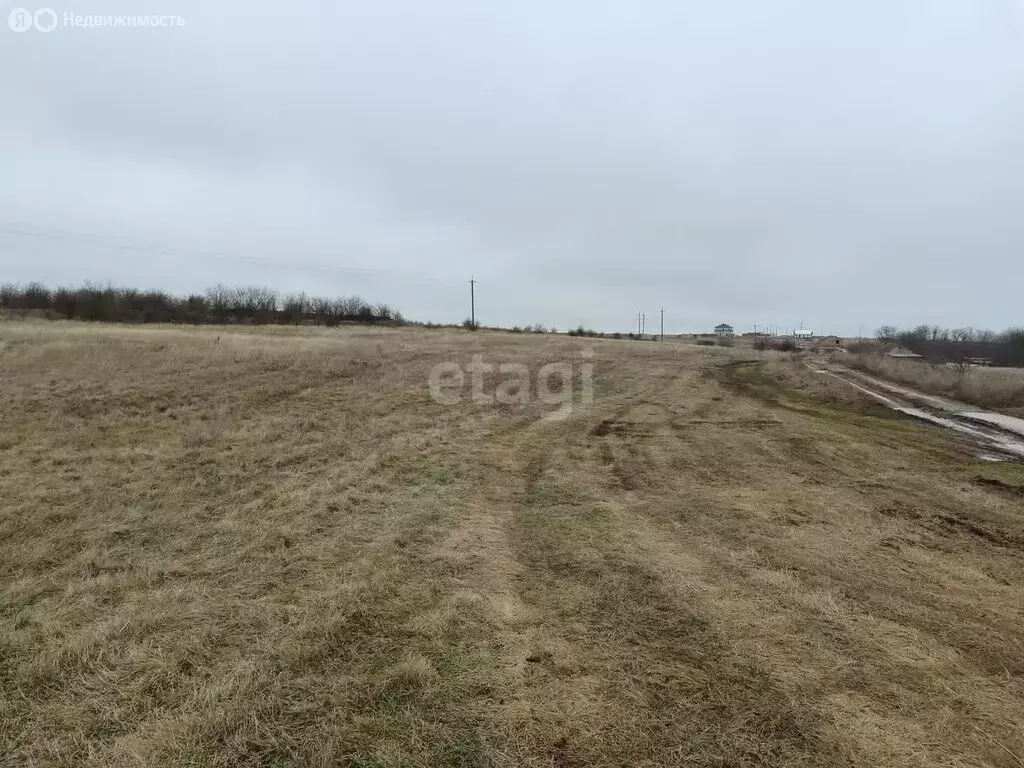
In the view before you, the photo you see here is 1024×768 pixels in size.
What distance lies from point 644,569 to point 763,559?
129 centimetres

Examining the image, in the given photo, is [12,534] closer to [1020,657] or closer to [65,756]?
[65,756]

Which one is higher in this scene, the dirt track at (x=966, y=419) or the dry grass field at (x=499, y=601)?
the dirt track at (x=966, y=419)

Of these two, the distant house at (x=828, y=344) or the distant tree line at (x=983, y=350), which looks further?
the distant house at (x=828, y=344)

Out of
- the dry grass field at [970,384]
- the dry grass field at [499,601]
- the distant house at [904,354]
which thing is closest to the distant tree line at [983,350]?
the distant house at [904,354]

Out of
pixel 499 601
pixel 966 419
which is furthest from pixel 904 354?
pixel 499 601

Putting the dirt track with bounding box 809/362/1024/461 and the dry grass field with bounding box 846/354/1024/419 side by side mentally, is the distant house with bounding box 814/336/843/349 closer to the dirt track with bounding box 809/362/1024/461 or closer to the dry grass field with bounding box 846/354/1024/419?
the dry grass field with bounding box 846/354/1024/419

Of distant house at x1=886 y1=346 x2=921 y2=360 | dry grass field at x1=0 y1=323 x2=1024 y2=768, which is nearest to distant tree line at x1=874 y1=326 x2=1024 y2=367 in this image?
distant house at x1=886 y1=346 x2=921 y2=360

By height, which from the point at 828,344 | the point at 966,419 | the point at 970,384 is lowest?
the point at 966,419

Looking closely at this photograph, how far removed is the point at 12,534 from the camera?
5703 mm

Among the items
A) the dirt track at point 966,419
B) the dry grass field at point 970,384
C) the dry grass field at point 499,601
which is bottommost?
the dry grass field at point 499,601

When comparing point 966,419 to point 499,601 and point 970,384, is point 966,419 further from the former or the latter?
point 499,601

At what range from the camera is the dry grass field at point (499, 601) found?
289 cm

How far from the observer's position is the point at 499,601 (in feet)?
14.4

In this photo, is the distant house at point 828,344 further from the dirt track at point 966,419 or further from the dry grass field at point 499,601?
the dry grass field at point 499,601
